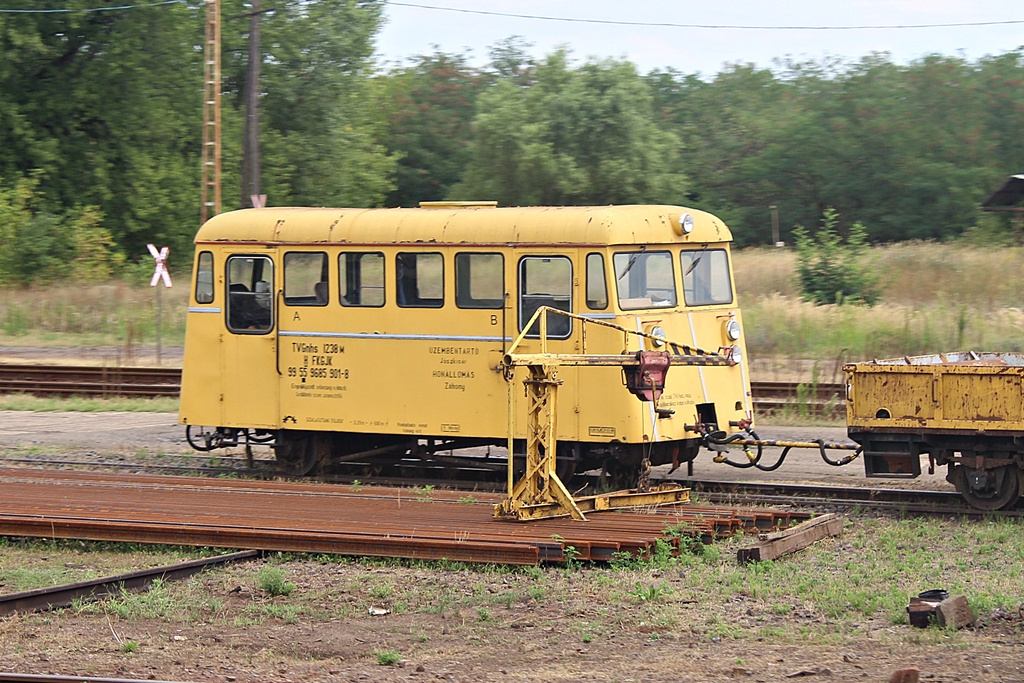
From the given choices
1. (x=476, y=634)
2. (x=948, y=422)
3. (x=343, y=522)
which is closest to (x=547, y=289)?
(x=343, y=522)

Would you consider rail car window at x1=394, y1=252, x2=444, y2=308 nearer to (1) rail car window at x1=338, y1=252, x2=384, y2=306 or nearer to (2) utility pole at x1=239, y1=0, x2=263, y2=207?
(1) rail car window at x1=338, y1=252, x2=384, y2=306

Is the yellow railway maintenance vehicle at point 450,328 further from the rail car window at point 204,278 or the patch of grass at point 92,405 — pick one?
the patch of grass at point 92,405

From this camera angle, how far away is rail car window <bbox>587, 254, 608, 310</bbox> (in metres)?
12.3

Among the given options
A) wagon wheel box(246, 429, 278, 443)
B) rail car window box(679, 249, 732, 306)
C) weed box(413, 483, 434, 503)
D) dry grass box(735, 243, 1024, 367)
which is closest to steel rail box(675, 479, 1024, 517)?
rail car window box(679, 249, 732, 306)

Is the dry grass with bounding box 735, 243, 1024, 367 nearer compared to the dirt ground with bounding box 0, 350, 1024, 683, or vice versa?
the dirt ground with bounding box 0, 350, 1024, 683

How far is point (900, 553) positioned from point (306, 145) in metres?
35.7

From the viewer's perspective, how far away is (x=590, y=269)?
12.4m

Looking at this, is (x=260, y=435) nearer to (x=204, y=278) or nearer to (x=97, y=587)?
(x=204, y=278)

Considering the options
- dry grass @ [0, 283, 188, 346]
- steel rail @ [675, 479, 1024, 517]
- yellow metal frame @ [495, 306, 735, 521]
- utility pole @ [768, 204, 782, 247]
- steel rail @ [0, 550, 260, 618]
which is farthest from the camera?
utility pole @ [768, 204, 782, 247]

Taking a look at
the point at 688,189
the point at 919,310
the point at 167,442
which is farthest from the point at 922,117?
the point at 167,442

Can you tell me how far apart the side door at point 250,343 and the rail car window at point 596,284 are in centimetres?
364

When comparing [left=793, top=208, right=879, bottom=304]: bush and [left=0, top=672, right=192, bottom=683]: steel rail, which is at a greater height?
[left=793, top=208, right=879, bottom=304]: bush

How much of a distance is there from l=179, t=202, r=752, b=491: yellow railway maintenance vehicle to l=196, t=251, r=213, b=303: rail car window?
35 millimetres

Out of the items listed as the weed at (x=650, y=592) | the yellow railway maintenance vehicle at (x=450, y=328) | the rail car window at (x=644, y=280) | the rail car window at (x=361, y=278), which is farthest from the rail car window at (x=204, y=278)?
the weed at (x=650, y=592)
